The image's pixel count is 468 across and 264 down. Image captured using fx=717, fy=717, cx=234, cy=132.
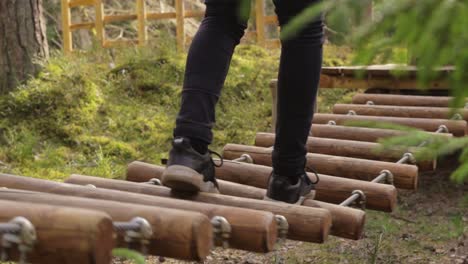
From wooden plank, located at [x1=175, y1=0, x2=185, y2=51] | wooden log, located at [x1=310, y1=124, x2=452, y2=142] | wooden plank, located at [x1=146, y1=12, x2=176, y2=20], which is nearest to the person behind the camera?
wooden log, located at [x1=310, y1=124, x2=452, y2=142]

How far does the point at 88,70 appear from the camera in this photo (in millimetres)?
5250

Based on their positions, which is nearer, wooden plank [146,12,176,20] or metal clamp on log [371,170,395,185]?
metal clamp on log [371,170,395,185]

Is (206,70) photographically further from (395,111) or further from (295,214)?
(395,111)

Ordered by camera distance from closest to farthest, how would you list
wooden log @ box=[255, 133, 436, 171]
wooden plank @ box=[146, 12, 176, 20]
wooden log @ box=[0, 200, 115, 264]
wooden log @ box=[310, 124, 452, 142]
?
wooden log @ box=[0, 200, 115, 264], wooden log @ box=[255, 133, 436, 171], wooden log @ box=[310, 124, 452, 142], wooden plank @ box=[146, 12, 176, 20]

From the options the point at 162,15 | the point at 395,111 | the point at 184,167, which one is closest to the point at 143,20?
the point at 162,15

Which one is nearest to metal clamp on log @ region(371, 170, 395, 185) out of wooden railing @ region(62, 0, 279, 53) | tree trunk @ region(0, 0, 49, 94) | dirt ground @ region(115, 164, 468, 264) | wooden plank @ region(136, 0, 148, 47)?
dirt ground @ region(115, 164, 468, 264)

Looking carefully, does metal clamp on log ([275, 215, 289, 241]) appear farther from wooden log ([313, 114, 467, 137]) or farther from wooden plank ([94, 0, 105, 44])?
wooden plank ([94, 0, 105, 44])

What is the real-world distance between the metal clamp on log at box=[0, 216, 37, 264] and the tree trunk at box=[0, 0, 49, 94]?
11.8 feet

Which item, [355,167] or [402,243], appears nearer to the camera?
[355,167]

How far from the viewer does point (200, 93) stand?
2.13 m

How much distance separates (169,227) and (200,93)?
521mm

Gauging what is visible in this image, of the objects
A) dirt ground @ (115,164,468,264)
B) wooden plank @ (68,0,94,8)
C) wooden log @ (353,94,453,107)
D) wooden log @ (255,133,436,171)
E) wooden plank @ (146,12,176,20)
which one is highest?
wooden plank @ (68,0,94,8)

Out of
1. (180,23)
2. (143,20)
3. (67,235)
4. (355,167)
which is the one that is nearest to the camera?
(67,235)

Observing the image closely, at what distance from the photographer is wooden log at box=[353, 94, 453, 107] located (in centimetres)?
423
